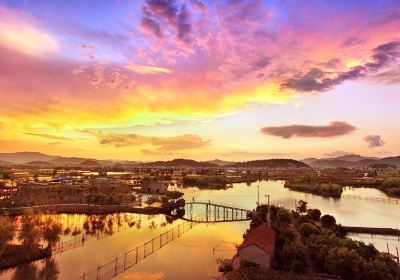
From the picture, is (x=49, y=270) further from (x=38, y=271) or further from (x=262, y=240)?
(x=262, y=240)

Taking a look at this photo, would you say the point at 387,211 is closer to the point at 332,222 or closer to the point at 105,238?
the point at 332,222

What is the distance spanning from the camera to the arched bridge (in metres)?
59.5

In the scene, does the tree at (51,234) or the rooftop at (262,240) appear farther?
the tree at (51,234)

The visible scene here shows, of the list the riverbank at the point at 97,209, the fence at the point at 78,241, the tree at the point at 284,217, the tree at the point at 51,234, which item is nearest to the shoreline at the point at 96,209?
the riverbank at the point at 97,209

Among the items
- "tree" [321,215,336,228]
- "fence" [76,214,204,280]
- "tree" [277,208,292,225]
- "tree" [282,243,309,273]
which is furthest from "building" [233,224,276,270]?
"tree" [321,215,336,228]

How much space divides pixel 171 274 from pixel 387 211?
53.4m

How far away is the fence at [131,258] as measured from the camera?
31.6m

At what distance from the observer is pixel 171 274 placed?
105 ft

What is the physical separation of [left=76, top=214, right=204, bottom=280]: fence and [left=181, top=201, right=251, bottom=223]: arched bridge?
10463 millimetres

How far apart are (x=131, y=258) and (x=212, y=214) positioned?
1200 inches

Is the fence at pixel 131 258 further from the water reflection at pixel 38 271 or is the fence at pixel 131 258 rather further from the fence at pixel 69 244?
the fence at pixel 69 244

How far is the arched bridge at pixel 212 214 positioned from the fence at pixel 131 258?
34.3ft

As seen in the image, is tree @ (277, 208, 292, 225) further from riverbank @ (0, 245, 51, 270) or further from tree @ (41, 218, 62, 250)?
riverbank @ (0, 245, 51, 270)

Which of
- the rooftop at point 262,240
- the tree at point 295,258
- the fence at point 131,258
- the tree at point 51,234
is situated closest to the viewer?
the tree at point 295,258
